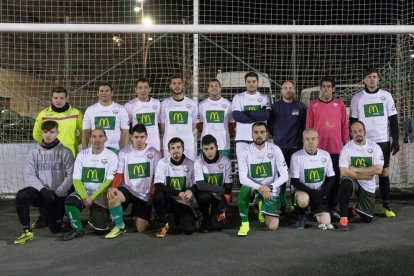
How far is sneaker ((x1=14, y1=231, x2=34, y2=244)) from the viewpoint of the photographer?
360 cm

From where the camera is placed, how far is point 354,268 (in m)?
2.74

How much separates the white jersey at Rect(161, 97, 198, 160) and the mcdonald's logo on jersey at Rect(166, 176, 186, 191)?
2.26 feet

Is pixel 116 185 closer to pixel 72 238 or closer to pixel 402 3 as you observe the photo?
pixel 72 238

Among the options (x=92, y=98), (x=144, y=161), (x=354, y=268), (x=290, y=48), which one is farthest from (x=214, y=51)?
(x=354, y=268)

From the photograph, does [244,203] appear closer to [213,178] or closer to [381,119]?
[213,178]

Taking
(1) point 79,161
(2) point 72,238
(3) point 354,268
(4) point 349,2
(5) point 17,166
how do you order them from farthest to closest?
1. (4) point 349,2
2. (5) point 17,166
3. (1) point 79,161
4. (2) point 72,238
5. (3) point 354,268

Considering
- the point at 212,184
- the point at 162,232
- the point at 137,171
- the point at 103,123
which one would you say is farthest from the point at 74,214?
the point at 212,184

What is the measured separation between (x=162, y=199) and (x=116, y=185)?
50 cm

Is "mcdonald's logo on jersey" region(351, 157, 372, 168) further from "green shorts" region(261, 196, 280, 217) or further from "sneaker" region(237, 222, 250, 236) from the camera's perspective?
"sneaker" region(237, 222, 250, 236)

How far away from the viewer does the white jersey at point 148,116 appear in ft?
15.2

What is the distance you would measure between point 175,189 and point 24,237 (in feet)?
4.66

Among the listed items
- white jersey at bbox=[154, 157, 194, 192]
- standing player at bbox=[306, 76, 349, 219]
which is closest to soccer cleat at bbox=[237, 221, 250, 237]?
white jersey at bbox=[154, 157, 194, 192]

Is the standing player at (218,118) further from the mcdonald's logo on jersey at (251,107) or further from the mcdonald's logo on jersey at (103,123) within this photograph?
the mcdonald's logo on jersey at (103,123)

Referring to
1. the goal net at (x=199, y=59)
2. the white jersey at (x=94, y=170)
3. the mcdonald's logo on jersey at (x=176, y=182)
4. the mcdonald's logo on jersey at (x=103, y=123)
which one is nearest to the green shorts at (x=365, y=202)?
the mcdonald's logo on jersey at (x=176, y=182)
